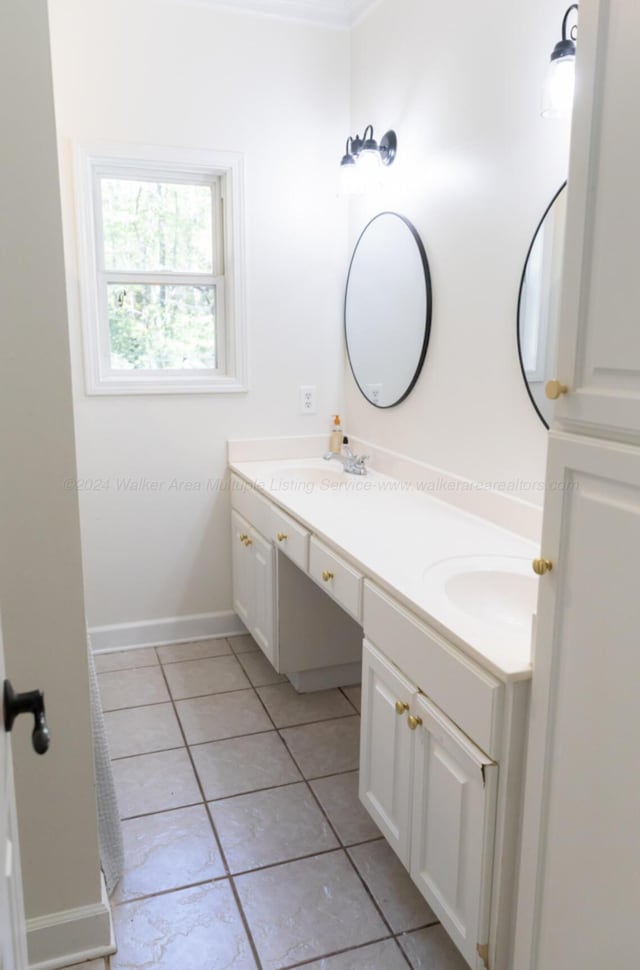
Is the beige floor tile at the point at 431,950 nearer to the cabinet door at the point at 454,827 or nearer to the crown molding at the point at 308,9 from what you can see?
the cabinet door at the point at 454,827

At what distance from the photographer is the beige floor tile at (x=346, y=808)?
2.06 meters

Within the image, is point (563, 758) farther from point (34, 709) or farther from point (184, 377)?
point (184, 377)

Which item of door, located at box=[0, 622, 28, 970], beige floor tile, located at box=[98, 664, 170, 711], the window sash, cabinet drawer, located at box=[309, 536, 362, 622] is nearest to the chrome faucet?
the window sash

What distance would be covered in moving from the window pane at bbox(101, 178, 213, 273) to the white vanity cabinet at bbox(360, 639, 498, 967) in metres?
2.01

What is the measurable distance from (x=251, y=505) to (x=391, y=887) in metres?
1.50

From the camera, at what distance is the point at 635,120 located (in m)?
0.93

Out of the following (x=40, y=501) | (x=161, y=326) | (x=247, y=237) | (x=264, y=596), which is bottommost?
(x=264, y=596)

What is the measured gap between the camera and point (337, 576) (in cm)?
201

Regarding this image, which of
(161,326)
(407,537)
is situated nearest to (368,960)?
(407,537)

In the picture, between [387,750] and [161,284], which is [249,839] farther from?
[161,284]

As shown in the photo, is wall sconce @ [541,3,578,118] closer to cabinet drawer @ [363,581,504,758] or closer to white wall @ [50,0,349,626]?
cabinet drawer @ [363,581,504,758]

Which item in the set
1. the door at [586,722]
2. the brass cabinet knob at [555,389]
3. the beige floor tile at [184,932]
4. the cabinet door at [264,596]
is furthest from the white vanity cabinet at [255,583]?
the brass cabinet knob at [555,389]

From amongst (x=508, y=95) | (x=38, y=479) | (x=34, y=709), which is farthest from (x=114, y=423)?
(x=34, y=709)

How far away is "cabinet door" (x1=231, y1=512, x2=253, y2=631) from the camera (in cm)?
303
